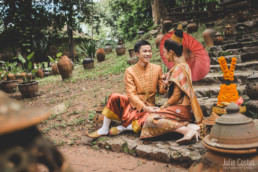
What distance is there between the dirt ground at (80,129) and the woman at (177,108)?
43 cm

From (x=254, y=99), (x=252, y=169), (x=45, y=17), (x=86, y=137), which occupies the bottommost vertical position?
(x=86, y=137)

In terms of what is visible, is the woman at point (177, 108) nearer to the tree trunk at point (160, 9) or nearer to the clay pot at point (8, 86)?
the clay pot at point (8, 86)

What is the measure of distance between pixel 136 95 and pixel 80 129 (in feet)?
4.63

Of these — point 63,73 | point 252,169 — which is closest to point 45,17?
point 63,73

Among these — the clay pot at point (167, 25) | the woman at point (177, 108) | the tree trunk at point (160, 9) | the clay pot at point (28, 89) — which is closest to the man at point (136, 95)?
the woman at point (177, 108)

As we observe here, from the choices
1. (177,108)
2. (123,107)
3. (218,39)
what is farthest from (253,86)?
(218,39)

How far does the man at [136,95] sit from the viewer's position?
2.93 metres

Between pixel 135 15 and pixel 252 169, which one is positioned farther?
pixel 135 15

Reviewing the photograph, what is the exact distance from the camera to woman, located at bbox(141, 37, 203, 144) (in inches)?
99.0

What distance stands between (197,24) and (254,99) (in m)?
8.21

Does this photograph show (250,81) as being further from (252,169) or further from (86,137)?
(86,137)

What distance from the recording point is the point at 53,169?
2.29ft

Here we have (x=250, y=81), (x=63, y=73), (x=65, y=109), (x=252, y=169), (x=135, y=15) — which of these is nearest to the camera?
(x=252, y=169)

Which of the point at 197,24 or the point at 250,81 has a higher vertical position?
the point at 197,24
